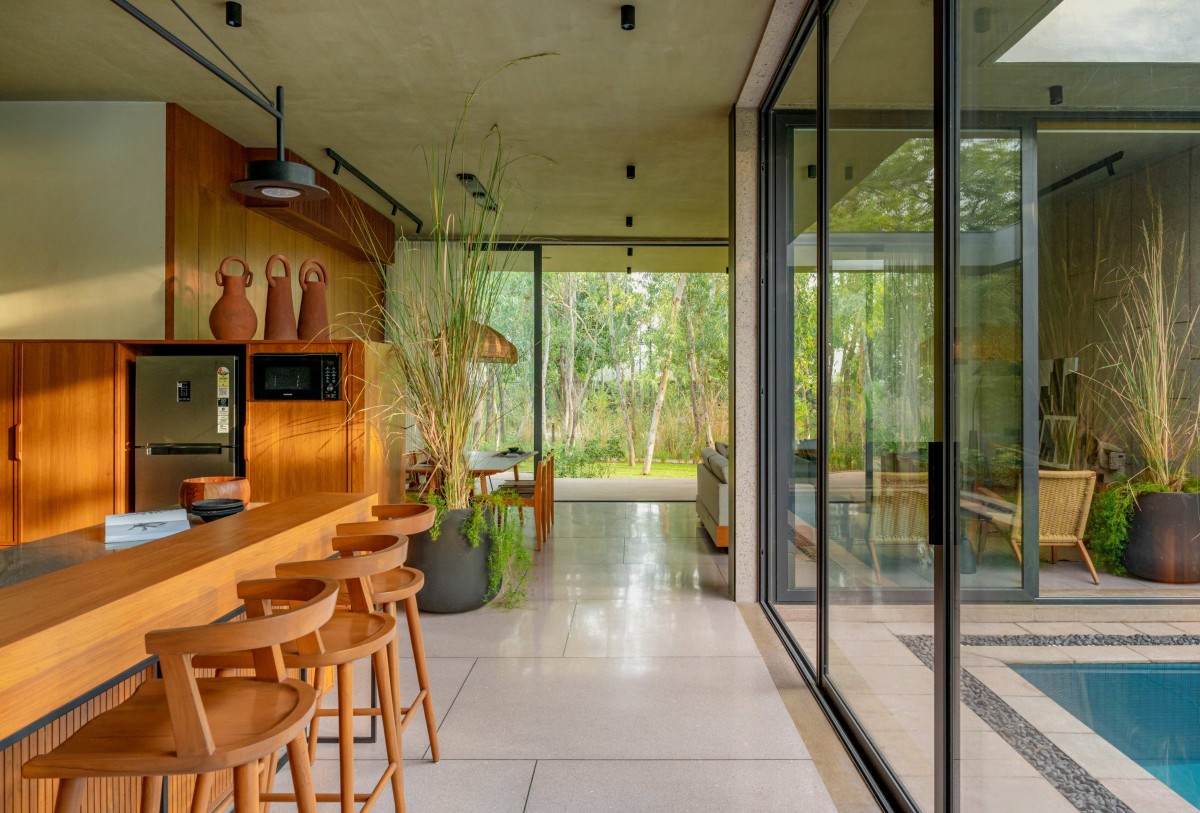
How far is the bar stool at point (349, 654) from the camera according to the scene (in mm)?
1823

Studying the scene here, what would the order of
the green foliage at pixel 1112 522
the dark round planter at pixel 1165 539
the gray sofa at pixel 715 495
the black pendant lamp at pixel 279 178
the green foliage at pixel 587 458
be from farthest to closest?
1. the green foliage at pixel 587 458
2. the gray sofa at pixel 715 495
3. the black pendant lamp at pixel 279 178
4. the green foliage at pixel 1112 522
5. the dark round planter at pixel 1165 539

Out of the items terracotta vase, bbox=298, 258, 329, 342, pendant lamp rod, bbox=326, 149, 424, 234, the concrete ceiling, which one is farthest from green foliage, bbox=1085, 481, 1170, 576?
pendant lamp rod, bbox=326, 149, 424, 234

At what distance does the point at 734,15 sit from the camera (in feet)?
12.2

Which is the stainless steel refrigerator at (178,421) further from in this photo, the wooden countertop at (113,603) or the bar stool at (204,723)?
the bar stool at (204,723)

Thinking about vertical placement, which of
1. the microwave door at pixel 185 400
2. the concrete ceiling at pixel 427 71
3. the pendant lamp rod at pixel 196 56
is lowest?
the microwave door at pixel 185 400

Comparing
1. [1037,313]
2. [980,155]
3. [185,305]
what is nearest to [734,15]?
[980,155]

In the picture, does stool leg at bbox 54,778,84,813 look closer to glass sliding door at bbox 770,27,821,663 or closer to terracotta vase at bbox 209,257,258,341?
glass sliding door at bbox 770,27,821,663

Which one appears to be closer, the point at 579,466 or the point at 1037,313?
the point at 1037,313

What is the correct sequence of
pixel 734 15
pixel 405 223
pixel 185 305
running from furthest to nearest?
pixel 405 223 < pixel 185 305 < pixel 734 15

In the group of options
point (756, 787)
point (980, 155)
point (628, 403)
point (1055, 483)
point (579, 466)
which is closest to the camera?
point (1055, 483)

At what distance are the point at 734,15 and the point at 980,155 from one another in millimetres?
2454

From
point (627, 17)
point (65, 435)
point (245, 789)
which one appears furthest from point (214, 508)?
point (627, 17)

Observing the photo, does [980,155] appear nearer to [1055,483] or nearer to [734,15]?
[1055,483]

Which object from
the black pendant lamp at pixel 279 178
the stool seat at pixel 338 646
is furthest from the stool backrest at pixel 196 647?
the black pendant lamp at pixel 279 178
